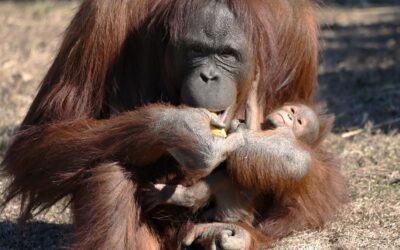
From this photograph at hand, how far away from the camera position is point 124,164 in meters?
3.98

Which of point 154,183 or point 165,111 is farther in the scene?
point 154,183

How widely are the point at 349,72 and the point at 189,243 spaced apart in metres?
4.17

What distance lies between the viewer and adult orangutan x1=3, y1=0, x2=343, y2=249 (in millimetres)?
3891

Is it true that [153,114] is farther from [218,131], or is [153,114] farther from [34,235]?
[34,235]

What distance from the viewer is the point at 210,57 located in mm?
3990

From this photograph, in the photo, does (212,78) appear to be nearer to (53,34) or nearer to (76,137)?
(76,137)

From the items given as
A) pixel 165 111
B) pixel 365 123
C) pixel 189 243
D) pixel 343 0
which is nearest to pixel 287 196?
pixel 189 243

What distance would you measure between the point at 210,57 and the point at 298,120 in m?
0.61

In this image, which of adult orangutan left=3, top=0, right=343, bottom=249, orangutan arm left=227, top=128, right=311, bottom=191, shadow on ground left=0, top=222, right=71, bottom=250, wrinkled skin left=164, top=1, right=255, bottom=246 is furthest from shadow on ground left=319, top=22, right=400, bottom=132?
wrinkled skin left=164, top=1, right=255, bottom=246

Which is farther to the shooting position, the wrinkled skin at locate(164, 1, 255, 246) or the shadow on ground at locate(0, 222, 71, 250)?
the shadow on ground at locate(0, 222, 71, 250)

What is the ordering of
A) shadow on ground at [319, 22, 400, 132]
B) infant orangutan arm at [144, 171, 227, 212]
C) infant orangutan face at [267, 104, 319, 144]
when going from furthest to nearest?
shadow on ground at [319, 22, 400, 132] → infant orangutan face at [267, 104, 319, 144] → infant orangutan arm at [144, 171, 227, 212]

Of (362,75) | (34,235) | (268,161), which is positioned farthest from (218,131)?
(362,75)

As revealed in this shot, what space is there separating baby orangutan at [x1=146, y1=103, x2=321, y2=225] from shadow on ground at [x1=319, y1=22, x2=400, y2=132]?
218cm

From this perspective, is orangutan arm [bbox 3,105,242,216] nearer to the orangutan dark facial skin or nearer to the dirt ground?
the orangutan dark facial skin
